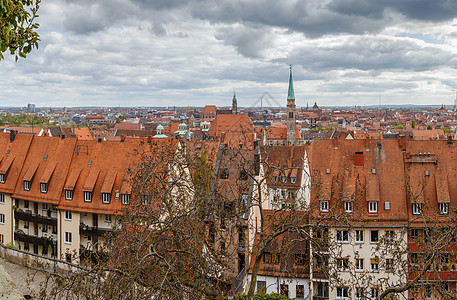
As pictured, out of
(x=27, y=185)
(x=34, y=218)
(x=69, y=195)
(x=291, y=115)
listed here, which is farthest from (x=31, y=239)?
(x=291, y=115)

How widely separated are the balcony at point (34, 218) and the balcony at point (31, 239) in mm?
1278

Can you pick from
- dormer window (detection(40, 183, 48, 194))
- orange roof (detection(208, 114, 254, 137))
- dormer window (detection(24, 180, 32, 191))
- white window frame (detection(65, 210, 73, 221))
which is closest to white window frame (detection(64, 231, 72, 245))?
white window frame (detection(65, 210, 73, 221))

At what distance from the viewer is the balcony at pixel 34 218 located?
38.2 metres

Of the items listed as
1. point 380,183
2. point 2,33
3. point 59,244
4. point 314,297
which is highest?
point 2,33

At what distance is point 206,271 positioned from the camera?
13.0 m

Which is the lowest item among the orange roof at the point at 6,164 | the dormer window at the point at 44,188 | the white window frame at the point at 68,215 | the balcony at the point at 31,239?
the balcony at the point at 31,239

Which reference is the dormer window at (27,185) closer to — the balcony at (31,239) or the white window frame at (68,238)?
the balcony at (31,239)

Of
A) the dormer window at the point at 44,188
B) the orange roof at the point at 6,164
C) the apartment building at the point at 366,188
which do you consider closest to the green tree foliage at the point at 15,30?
the apartment building at the point at 366,188

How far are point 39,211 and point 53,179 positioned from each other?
3054 mm

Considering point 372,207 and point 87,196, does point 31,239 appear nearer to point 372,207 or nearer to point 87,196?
point 87,196

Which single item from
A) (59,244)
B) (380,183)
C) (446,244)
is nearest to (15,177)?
(59,244)

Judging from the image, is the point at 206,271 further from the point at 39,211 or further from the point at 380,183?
the point at 39,211

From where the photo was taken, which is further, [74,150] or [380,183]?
[74,150]

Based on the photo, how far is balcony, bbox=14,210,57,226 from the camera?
3824 cm
